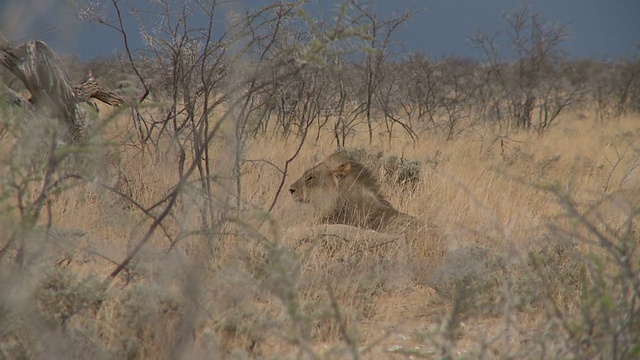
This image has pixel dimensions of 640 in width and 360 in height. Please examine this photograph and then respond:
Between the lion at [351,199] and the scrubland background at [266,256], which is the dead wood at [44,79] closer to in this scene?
the scrubland background at [266,256]

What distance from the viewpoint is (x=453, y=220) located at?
4.70 m

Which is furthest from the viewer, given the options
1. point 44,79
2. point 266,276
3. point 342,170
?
point 44,79

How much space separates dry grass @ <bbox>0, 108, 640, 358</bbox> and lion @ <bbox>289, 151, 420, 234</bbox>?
0.16 m

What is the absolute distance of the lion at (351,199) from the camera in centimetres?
453

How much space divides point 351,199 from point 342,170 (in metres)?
0.22

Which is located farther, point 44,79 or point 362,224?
point 44,79

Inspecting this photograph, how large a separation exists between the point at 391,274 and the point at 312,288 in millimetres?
581

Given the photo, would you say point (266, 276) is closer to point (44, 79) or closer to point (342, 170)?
point (342, 170)

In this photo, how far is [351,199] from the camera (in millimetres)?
4590

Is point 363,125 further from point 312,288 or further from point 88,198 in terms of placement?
point 312,288

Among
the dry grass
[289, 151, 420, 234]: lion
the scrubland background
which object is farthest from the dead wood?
[289, 151, 420, 234]: lion

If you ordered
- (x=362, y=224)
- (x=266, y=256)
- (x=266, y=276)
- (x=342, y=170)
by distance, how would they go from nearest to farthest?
(x=266, y=276), (x=266, y=256), (x=362, y=224), (x=342, y=170)

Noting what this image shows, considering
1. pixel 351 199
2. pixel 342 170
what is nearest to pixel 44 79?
pixel 342 170

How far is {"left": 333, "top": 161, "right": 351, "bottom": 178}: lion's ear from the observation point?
464 cm
